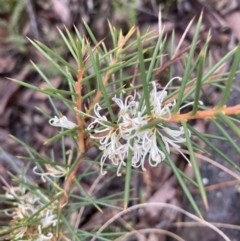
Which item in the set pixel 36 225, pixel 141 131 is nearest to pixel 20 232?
pixel 36 225

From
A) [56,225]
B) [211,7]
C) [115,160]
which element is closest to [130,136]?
[115,160]

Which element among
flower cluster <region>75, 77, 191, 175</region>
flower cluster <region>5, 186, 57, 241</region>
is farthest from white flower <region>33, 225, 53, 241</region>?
flower cluster <region>75, 77, 191, 175</region>

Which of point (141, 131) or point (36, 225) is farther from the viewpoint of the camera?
point (36, 225)

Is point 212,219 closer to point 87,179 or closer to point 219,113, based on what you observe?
point 87,179

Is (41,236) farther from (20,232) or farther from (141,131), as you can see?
(141,131)

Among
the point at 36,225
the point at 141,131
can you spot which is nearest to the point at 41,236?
the point at 36,225

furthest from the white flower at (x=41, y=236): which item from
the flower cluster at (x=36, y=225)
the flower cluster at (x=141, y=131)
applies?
the flower cluster at (x=141, y=131)

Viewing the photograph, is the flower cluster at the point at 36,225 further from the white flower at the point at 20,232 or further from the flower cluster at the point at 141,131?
the flower cluster at the point at 141,131

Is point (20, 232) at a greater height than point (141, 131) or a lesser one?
lesser

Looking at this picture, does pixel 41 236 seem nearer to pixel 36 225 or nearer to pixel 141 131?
pixel 36 225

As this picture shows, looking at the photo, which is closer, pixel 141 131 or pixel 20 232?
pixel 141 131

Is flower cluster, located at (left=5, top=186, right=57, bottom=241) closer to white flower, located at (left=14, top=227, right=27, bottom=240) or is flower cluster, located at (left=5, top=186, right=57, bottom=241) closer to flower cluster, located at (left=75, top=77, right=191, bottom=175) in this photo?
white flower, located at (left=14, top=227, right=27, bottom=240)
